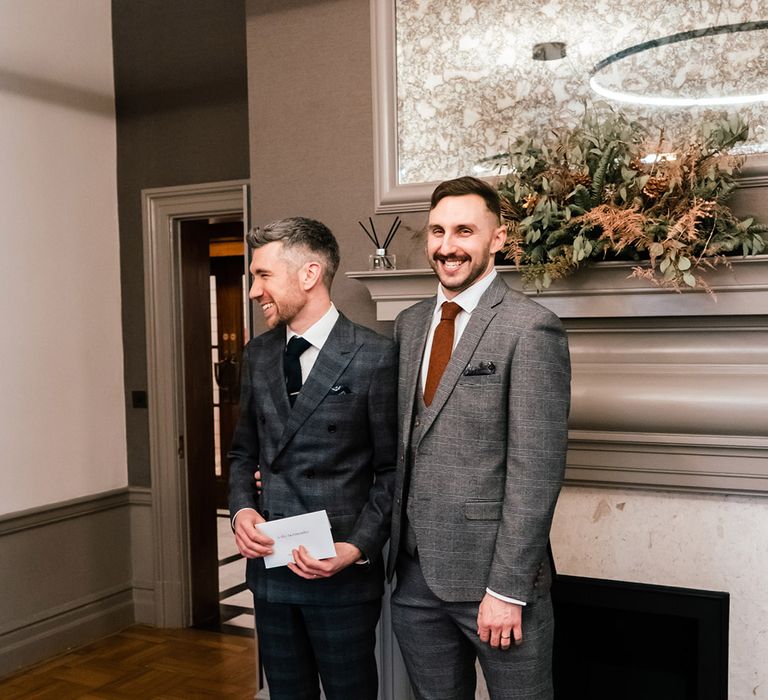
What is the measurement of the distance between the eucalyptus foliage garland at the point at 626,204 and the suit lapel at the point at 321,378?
61 centimetres

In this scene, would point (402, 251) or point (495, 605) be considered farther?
point (402, 251)

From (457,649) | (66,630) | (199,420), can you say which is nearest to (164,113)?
(199,420)

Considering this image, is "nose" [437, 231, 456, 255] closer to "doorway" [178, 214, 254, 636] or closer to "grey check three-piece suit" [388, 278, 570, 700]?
"grey check three-piece suit" [388, 278, 570, 700]

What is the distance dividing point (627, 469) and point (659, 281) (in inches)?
21.1

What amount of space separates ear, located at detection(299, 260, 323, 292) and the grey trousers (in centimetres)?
64

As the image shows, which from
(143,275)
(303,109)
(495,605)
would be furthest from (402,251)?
(143,275)

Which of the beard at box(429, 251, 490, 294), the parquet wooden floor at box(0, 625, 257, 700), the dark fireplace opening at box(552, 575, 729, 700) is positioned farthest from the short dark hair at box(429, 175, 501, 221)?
the parquet wooden floor at box(0, 625, 257, 700)

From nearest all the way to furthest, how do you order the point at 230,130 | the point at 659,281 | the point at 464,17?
the point at 659,281 → the point at 464,17 → the point at 230,130

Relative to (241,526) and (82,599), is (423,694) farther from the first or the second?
(82,599)

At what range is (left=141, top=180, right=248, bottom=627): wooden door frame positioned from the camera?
13.5 ft

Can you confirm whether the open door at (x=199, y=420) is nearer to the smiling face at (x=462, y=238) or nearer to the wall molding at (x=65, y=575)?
the wall molding at (x=65, y=575)

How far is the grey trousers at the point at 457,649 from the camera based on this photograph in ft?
5.96

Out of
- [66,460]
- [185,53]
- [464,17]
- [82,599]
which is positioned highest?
[185,53]

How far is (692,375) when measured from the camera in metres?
2.29
